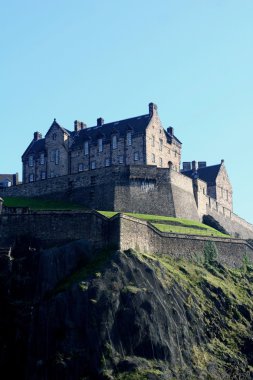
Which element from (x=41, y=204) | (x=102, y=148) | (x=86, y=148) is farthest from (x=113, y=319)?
(x=86, y=148)

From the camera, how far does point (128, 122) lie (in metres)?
83.5

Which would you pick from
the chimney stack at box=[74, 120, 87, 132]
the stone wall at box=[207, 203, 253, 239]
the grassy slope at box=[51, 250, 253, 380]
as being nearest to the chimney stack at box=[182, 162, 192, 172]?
the stone wall at box=[207, 203, 253, 239]

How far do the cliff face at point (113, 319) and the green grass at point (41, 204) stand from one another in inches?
Answer: 361

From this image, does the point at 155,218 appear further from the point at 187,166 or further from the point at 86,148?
the point at 187,166

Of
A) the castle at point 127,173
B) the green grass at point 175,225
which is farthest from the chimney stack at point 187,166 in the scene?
the green grass at point 175,225

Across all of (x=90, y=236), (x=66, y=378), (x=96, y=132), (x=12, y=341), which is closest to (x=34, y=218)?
(x=90, y=236)

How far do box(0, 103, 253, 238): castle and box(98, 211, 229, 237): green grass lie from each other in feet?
5.24

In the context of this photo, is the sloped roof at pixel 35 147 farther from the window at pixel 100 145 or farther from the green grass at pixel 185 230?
the green grass at pixel 185 230

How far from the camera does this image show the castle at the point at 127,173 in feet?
241

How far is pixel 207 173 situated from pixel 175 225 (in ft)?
83.5

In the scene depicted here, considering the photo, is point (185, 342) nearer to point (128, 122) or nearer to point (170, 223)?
point (170, 223)

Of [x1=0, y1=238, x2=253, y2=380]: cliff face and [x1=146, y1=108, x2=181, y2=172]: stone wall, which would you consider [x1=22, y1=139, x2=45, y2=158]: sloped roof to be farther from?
[x1=0, y1=238, x2=253, y2=380]: cliff face

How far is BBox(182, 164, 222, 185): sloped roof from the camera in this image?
93688 millimetres

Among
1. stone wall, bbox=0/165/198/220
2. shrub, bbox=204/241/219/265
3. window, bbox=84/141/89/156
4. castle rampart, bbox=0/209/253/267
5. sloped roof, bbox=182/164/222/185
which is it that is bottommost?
shrub, bbox=204/241/219/265
